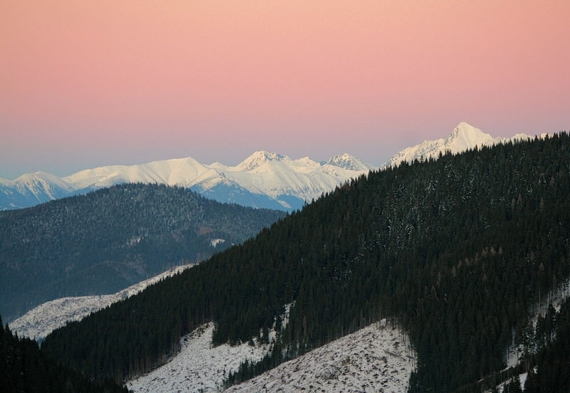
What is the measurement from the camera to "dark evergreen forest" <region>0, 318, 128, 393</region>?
143 meters

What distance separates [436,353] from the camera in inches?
6245

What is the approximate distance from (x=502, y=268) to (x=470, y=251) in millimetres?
21834

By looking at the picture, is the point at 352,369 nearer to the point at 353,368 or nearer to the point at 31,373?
the point at 353,368

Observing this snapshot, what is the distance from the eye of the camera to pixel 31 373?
15025 centimetres

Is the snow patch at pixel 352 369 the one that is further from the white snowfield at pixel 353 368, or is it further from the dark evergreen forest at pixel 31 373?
the dark evergreen forest at pixel 31 373

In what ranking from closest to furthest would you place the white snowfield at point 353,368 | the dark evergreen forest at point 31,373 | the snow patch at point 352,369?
the dark evergreen forest at point 31,373 < the snow patch at point 352,369 < the white snowfield at point 353,368

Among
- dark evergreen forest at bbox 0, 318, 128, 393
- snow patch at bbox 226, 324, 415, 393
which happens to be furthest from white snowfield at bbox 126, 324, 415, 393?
dark evergreen forest at bbox 0, 318, 128, 393

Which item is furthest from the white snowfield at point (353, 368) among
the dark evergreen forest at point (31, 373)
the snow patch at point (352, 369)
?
the dark evergreen forest at point (31, 373)

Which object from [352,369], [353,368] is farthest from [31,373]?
[353,368]

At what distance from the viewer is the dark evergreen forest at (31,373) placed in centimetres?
14257

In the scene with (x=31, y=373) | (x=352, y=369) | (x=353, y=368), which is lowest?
(x=352, y=369)

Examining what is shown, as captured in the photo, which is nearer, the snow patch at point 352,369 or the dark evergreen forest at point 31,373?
the dark evergreen forest at point 31,373

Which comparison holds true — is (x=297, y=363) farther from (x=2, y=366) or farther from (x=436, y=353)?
(x=2, y=366)

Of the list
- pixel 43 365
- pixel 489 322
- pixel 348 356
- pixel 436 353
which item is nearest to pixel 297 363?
pixel 348 356
